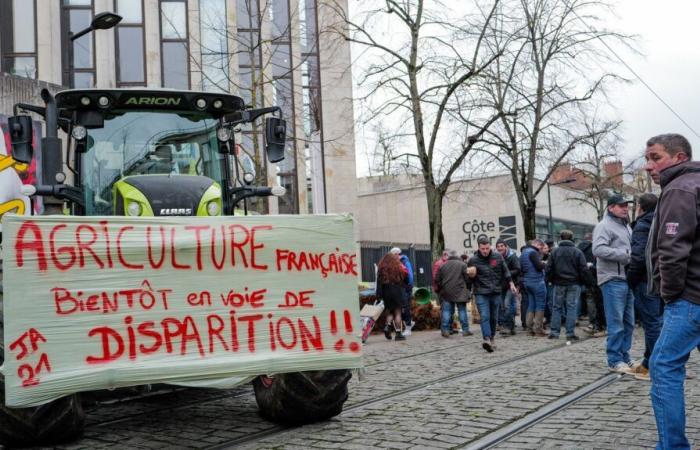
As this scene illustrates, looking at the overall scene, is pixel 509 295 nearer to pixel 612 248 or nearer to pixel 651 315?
pixel 612 248

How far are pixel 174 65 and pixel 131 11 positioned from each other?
2597mm

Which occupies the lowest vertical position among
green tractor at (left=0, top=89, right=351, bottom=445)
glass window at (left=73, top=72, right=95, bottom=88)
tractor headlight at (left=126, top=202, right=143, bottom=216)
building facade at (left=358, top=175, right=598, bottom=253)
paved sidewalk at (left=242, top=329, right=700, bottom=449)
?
paved sidewalk at (left=242, top=329, right=700, bottom=449)

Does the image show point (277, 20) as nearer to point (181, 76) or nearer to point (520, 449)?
point (181, 76)

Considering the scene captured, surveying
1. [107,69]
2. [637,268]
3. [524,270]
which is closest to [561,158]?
[524,270]

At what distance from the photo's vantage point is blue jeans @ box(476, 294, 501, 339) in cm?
1205

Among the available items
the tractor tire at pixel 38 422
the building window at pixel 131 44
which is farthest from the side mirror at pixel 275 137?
the building window at pixel 131 44

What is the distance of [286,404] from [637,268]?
3571 mm

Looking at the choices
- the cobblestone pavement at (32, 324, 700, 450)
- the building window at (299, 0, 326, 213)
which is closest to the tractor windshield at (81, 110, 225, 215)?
the cobblestone pavement at (32, 324, 700, 450)

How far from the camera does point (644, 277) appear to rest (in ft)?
24.2

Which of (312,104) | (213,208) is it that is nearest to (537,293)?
(213,208)

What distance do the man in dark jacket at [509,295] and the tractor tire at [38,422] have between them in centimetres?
1042

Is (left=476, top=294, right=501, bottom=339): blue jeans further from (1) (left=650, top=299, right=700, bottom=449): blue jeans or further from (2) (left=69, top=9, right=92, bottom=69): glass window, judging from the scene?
(2) (left=69, top=9, right=92, bottom=69): glass window

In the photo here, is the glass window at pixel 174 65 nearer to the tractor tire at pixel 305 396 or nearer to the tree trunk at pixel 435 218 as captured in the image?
the tree trunk at pixel 435 218

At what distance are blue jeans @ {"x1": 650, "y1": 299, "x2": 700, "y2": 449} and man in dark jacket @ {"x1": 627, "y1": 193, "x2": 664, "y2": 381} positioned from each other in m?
2.96
